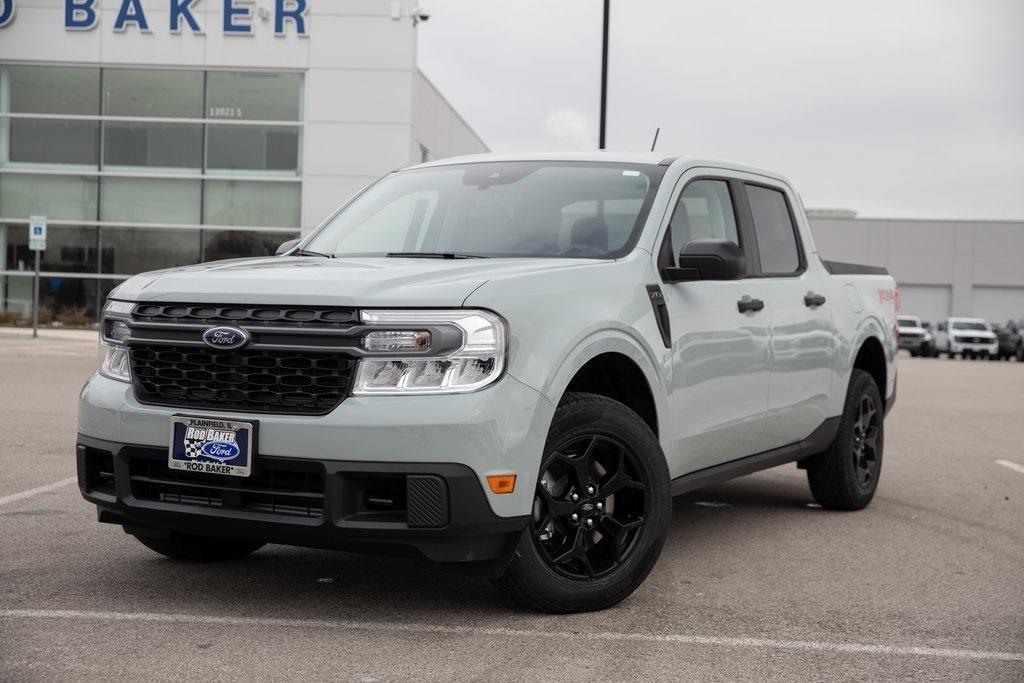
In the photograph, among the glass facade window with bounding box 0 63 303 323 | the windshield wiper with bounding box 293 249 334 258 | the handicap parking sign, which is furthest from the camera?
the glass facade window with bounding box 0 63 303 323

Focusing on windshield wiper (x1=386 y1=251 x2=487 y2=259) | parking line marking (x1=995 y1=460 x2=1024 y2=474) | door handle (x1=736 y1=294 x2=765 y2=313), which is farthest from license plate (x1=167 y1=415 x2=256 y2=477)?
parking line marking (x1=995 y1=460 x2=1024 y2=474)

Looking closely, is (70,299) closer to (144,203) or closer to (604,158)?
(144,203)

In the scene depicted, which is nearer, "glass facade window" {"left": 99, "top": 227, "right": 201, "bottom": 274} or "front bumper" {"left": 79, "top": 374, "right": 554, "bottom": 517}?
"front bumper" {"left": 79, "top": 374, "right": 554, "bottom": 517}

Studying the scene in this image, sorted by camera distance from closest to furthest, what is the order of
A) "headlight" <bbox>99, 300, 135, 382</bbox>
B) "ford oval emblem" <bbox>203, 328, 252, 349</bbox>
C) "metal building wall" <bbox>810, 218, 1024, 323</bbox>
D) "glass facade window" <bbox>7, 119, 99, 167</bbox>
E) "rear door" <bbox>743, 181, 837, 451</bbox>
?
"ford oval emblem" <bbox>203, 328, 252, 349</bbox> < "headlight" <bbox>99, 300, 135, 382</bbox> < "rear door" <bbox>743, 181, 837, 451</bbox> < "glass facade window" <bbox>7, 119, 99, 167</bbox> < "metal building wall" <bbox>810, 218, 1024, 323</bbox>

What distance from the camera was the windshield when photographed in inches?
213

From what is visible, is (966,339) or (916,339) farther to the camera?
(966,339)

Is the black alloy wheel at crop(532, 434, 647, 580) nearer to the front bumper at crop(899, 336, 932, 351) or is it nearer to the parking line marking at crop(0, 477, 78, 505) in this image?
the parking line marking at crop(0, 477, 78, 505)

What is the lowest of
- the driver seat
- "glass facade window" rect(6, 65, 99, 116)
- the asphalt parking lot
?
the asphalt parking lot

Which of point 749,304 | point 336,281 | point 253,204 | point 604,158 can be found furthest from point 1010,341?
point 336,281

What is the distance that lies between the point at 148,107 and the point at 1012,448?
2415 cm

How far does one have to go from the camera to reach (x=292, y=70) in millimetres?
30297

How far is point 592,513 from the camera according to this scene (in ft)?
15.7

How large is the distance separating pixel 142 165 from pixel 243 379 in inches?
1100

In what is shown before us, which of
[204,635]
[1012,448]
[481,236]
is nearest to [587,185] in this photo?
[481,236]
